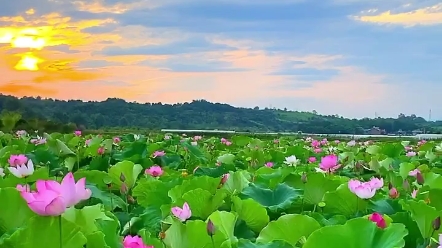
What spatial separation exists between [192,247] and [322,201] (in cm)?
79

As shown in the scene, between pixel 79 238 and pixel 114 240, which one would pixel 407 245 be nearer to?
pixel 114 240

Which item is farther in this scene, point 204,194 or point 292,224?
point 204,194

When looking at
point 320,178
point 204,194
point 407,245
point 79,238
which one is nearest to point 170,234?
point 79,238

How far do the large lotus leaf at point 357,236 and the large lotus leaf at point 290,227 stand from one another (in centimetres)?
18

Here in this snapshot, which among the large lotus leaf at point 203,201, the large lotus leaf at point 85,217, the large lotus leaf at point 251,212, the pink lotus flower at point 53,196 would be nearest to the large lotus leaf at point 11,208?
the large lotus leaf at point 85,217

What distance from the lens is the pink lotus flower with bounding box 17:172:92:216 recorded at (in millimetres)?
1057

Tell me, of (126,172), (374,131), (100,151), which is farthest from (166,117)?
(126,172)

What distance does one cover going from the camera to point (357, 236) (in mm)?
1133

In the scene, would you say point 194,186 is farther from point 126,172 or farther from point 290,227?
point 290,227

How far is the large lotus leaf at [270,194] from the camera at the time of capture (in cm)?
192

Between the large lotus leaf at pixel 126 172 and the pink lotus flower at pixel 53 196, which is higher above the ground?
the pink lotus flower at pixel 53 196

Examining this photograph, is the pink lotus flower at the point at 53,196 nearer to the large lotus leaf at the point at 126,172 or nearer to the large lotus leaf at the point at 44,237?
the large lotus leaf at the point at 44,237

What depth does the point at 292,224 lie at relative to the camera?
1.32 meters

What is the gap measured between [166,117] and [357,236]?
4491 cm
